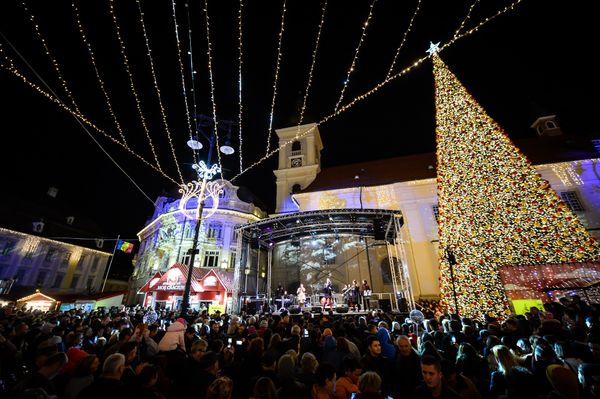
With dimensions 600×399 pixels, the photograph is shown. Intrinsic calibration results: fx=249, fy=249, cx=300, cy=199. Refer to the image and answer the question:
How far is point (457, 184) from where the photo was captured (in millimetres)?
12477

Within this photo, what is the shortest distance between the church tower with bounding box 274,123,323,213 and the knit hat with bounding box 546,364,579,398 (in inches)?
984

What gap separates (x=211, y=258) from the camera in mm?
28359

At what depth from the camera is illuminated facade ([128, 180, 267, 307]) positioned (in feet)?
91.8

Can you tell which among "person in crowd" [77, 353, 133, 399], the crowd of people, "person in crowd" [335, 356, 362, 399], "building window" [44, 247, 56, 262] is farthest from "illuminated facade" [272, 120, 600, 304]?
"building window" [44, 247, 56, 262]

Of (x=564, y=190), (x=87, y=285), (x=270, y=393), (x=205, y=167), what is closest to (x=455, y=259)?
(x=270, y=393)

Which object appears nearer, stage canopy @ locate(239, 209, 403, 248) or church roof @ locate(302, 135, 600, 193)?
stage canopy @ locate(239, 209, 403, 248)

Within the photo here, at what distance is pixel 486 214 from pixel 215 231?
25875mm

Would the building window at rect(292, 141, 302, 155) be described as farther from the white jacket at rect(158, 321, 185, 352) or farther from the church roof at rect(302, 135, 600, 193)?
the white jacket at rect(158, 321, 185, 352)

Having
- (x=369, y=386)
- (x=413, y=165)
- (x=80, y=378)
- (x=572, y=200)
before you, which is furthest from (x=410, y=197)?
(x=80, y=378)

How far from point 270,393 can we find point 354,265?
21300 millimetres

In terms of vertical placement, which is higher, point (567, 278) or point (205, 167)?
point (205, 167)

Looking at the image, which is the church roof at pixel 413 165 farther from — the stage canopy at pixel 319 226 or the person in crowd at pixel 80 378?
the person in crowd at pixel 80 378

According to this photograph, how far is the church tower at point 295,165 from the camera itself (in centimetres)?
2873

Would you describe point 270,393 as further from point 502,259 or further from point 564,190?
point 564,190
